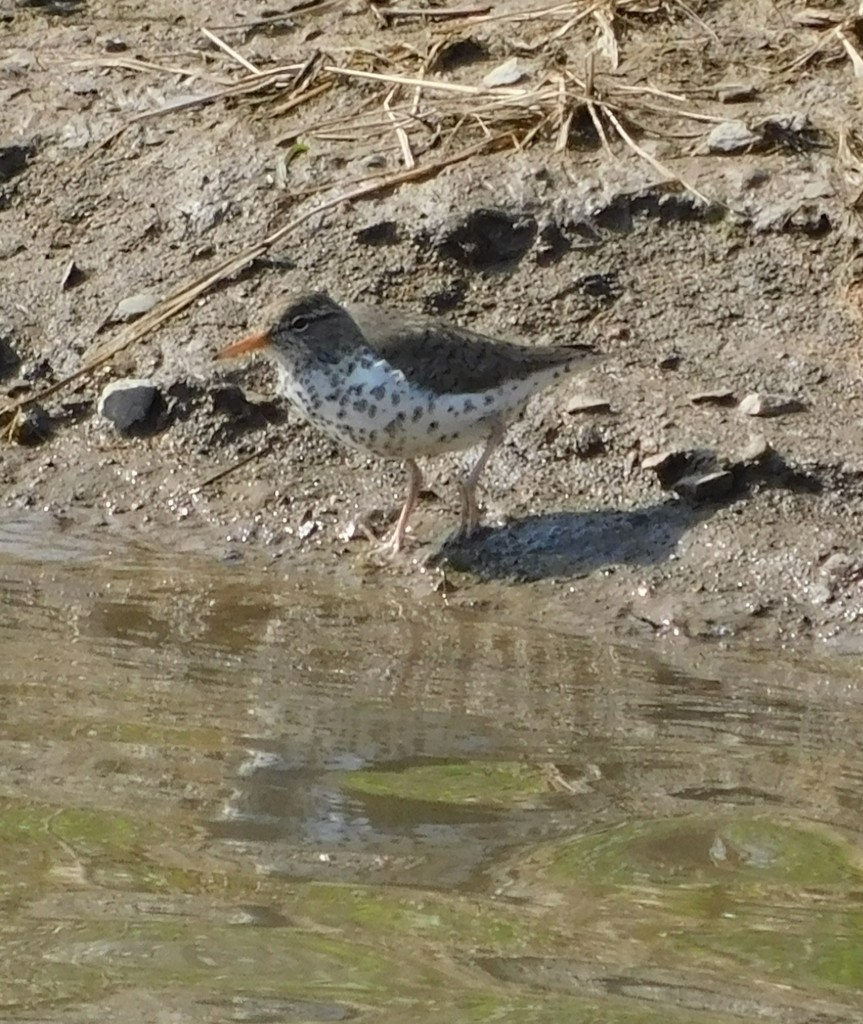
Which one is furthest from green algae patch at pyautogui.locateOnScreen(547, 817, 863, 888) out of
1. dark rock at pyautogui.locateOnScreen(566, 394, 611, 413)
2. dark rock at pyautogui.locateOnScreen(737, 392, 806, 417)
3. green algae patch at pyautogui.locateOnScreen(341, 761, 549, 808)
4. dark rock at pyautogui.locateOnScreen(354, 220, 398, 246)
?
dark rock at pyautogui.locateOnScreen(354, 220, 398, 246)

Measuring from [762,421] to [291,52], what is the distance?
388 centimetres

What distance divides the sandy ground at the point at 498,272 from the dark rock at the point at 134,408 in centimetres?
5

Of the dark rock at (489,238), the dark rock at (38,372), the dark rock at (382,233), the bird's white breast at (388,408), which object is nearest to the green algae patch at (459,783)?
the bird's white breast at (388,408)

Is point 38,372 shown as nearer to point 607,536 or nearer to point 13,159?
point 13,159

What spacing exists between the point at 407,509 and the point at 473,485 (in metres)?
0.29

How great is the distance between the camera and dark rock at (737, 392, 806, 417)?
800 centimetres

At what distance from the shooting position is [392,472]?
27.6 ft

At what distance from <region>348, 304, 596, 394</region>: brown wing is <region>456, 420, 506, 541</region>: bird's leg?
24 cm

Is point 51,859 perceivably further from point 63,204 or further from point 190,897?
point 63,204


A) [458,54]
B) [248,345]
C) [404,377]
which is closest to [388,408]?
[404,377]

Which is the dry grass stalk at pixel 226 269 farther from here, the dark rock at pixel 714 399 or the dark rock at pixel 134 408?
the dark rock at pixel 714 399

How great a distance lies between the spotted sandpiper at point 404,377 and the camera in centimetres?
760

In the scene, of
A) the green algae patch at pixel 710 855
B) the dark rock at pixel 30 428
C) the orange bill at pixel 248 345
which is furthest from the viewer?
the dark rock at pixel 30 428

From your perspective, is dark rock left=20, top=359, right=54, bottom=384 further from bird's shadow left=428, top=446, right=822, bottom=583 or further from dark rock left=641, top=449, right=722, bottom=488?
dark rock left=641, top=449, right=722, bottom=488
